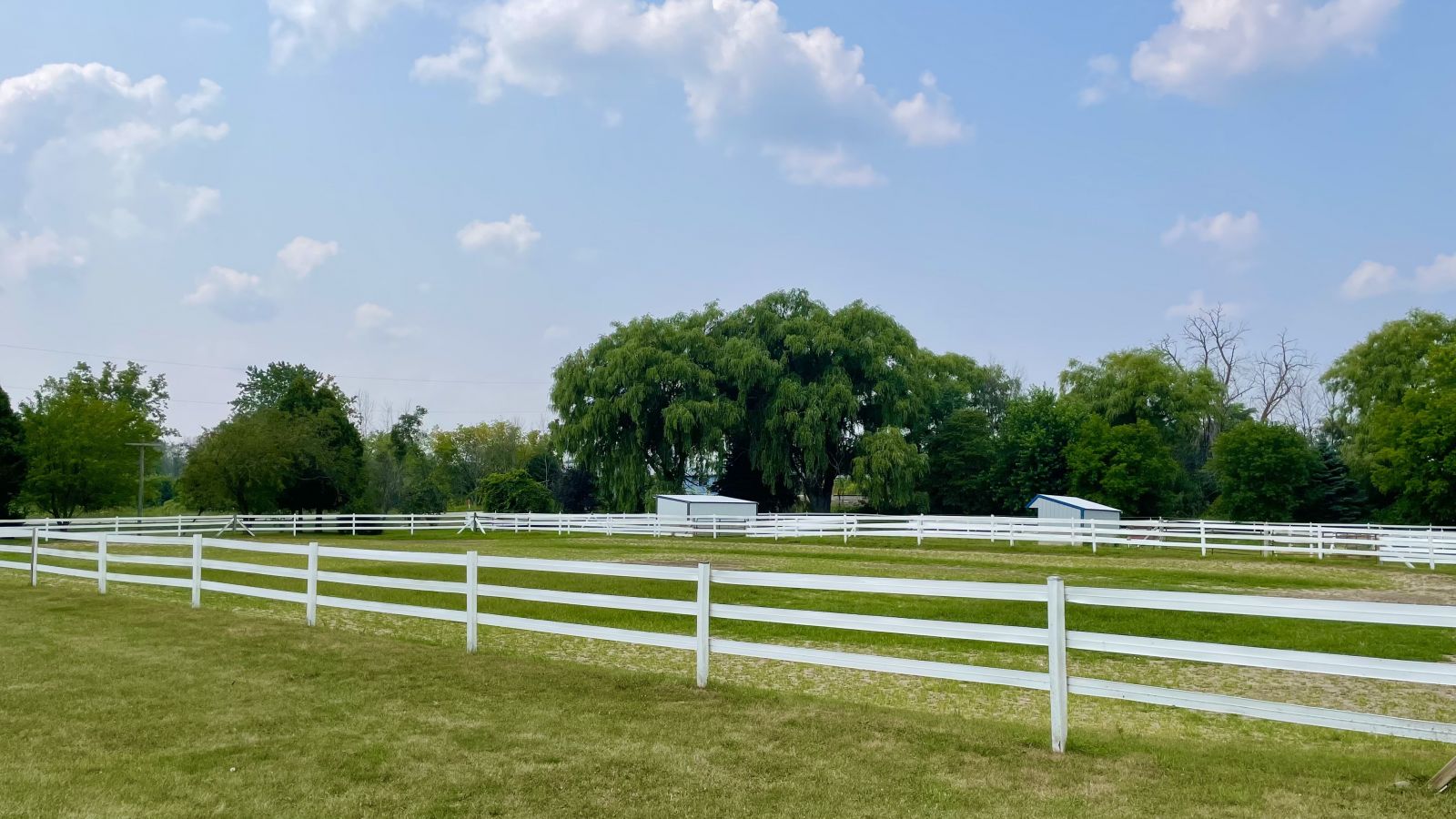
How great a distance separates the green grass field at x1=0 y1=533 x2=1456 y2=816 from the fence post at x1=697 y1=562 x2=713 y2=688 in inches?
5.4

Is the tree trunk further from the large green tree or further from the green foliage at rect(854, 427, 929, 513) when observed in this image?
the green foliage at rect(854, 427, 929, 513)

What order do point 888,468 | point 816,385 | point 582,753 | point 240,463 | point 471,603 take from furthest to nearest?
1. point 816,385
2. point 888,468
3. point 240,463
4. point 471,603
5. point 582,753

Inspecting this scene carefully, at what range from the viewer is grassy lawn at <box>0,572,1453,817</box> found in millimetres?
5102

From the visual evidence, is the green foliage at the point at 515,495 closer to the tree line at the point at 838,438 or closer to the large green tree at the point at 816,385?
the tree line at the point at 838,438

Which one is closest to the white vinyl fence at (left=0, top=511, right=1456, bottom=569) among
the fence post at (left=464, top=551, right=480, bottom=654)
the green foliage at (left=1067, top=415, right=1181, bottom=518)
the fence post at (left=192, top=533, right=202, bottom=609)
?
the fence post at (left=192, top=533, right=202, bottom=609)

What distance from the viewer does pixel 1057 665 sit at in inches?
242

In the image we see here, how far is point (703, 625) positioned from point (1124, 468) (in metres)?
49.2

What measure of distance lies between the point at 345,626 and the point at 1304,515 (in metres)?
50.7

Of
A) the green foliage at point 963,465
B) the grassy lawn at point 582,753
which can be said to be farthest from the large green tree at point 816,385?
the grassy lawn at point 582,753

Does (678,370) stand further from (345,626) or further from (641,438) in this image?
(345,626)

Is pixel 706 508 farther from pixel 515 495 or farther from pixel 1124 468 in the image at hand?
pixel 1124 468

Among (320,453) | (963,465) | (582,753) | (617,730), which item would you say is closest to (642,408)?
(320,453)

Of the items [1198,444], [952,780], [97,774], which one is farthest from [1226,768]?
[1198,444]

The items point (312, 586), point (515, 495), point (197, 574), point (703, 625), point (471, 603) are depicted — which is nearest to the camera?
point (703, 625)
